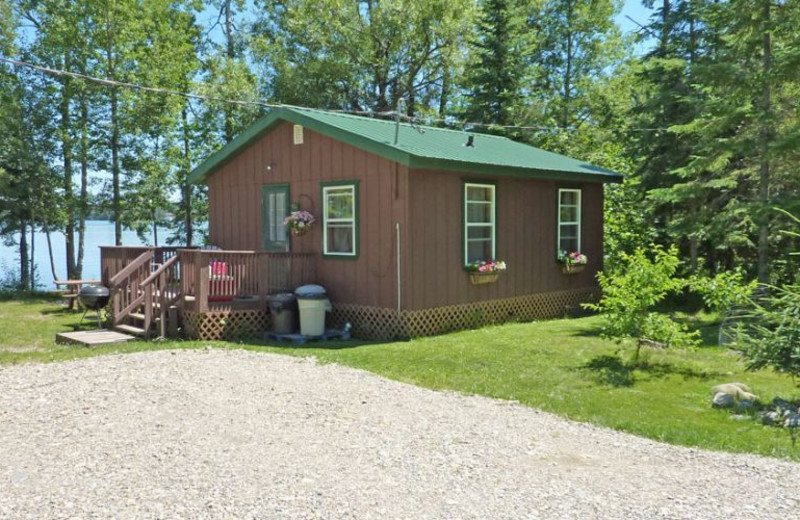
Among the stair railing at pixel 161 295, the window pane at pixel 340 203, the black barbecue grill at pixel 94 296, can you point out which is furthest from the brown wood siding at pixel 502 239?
the black barbecue grill at pixel 94 296

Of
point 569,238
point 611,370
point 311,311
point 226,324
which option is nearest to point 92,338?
point 226,324

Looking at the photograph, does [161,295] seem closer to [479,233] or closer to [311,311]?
[311,311]

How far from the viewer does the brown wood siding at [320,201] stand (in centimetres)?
998

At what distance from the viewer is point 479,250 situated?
1115 cm

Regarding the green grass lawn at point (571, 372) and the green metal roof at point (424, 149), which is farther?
the green metal roof at point (424, 149)

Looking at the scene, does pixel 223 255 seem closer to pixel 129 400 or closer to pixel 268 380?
pixel 268 380

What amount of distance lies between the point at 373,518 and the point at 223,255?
22.3ft

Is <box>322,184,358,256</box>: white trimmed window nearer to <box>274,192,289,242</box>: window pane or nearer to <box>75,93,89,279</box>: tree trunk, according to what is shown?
<box>274,192,289,242</box>: window pane

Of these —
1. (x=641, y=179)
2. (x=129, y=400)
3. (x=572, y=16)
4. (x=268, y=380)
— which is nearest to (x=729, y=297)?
(x=268, y=380)

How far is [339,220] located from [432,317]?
7.01 feet

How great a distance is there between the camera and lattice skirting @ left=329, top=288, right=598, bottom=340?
32.7ft

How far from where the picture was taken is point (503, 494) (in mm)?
4000

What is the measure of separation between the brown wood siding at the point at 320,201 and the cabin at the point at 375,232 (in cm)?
2

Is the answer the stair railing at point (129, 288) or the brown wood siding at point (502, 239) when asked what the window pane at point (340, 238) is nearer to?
the brown wood siding at point (502, 239)
